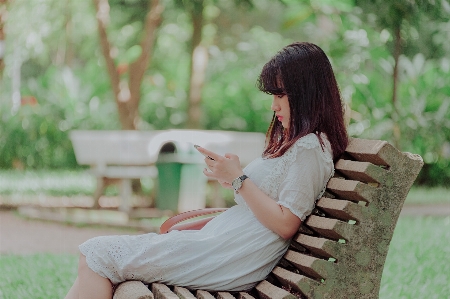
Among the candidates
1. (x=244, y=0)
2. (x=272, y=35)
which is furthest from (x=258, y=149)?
(x=272, y=35)

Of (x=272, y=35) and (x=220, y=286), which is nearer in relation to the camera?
(x=220, y=286)

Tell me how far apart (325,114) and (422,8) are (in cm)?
325

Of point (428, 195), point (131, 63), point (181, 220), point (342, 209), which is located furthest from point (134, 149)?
point (342, 209)

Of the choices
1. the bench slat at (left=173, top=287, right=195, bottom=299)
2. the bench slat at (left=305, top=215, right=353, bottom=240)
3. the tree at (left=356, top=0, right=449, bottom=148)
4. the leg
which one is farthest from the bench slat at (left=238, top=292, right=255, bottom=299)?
the tree at (left=356, top=0, right=449, bottom=148)

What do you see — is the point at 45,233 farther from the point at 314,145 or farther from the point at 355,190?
the point at 355,190

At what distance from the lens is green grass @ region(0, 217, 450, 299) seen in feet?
Answer: 16.2

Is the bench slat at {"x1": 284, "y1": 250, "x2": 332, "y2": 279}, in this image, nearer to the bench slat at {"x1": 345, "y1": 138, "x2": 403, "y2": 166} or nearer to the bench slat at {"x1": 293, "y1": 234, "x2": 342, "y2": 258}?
the bench slat at {"x1": 293, "y1": 234, "x2": 342, "y2": 258}

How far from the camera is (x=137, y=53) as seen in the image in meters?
11.9

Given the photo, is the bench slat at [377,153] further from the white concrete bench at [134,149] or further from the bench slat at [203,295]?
the white concrete bench at [134,149]

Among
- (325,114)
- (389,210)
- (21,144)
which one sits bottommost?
(21,144)

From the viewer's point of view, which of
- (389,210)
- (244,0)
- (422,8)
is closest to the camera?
(389,210)

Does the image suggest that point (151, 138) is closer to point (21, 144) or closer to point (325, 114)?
point (21, 144)

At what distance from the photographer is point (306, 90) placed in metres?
2.79

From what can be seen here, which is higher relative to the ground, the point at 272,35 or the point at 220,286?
the point at 272,35
